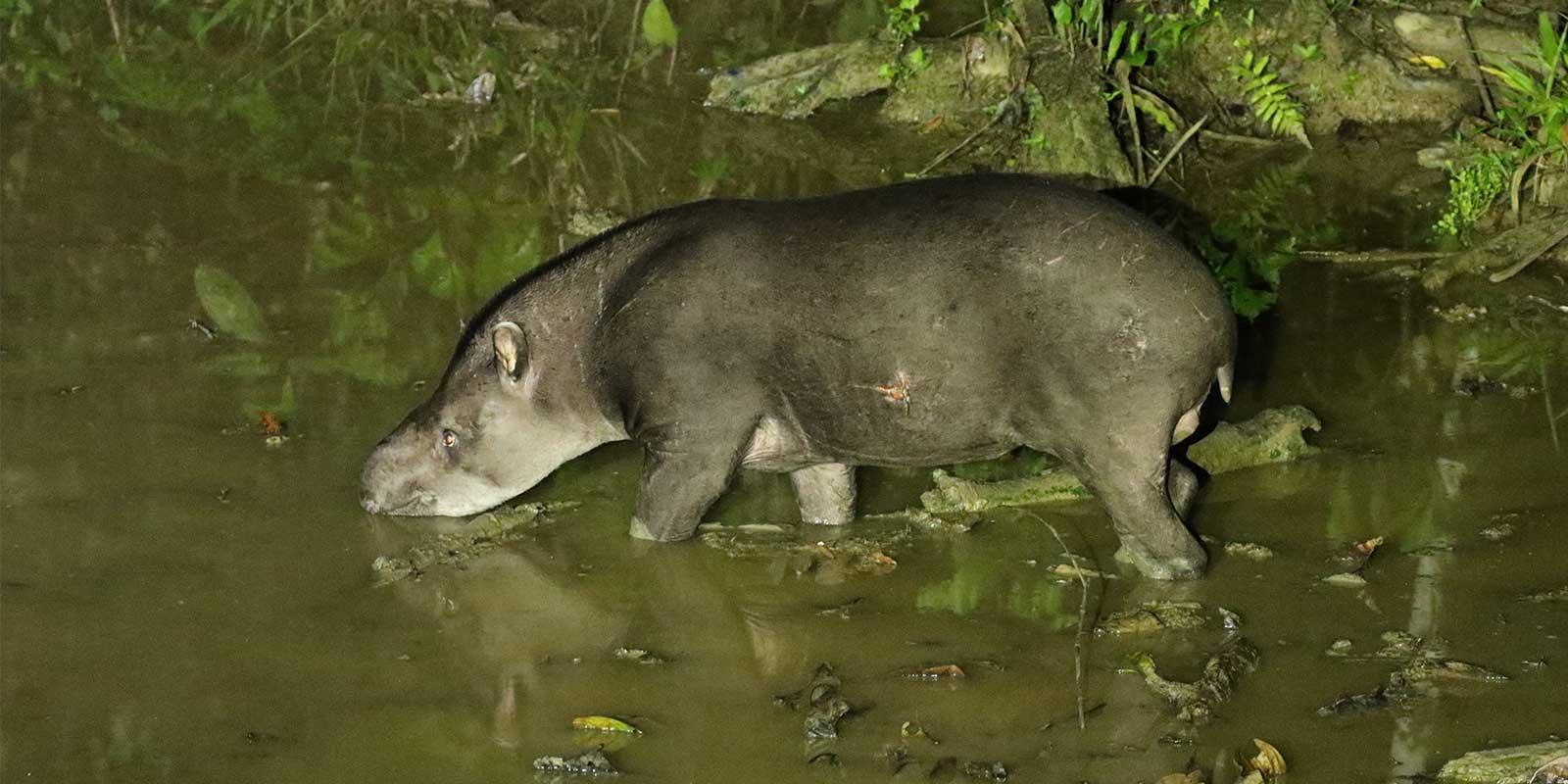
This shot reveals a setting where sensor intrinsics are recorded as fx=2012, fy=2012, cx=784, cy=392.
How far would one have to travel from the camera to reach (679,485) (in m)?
7.21

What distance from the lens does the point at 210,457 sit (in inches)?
310

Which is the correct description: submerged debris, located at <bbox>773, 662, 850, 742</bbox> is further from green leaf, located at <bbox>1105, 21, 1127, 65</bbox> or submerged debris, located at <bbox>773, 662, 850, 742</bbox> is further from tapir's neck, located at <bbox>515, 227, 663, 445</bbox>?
green leaf, located at <bbox>1105, 21, 1127, 65</bbox>

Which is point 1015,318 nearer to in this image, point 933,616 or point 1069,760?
point 933,616

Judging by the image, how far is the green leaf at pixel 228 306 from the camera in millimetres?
8922

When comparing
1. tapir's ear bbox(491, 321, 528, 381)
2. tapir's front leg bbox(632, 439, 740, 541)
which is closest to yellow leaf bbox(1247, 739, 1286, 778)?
tapir's front leg bbox(632, 439, 740, 541)

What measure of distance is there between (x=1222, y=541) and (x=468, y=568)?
2749 millimetres

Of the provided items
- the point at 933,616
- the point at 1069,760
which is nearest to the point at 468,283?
the point at 933,616

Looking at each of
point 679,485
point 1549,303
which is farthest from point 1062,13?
point 679,485

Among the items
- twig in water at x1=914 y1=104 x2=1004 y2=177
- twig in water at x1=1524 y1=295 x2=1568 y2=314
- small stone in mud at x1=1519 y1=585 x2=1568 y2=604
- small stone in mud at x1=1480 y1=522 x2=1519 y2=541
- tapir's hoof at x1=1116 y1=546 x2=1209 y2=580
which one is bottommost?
twig in water at x1=1524 y1=295 x2=1568 y2=314

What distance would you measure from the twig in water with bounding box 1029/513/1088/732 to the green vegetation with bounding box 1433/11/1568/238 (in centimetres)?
381

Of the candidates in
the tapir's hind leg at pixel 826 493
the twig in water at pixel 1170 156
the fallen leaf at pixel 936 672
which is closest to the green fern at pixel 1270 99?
the twig in water at pixel 1170 156

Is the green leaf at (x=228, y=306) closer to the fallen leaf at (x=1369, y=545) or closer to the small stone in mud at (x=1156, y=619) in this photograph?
the small stone in mud at (x=1156, y=619)

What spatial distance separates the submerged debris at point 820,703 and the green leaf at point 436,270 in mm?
3657

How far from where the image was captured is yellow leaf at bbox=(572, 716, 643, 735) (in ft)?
19.9
